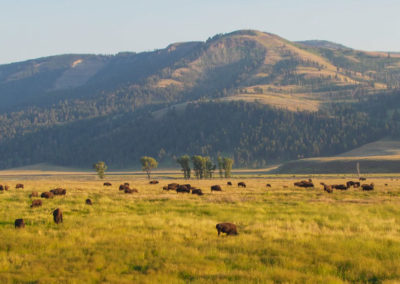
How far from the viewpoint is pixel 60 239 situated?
17.5 metres

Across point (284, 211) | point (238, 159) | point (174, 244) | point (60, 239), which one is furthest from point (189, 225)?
point (238, 159)

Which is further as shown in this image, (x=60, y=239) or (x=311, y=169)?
(x=311, y=169)

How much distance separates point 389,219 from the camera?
23.7 m

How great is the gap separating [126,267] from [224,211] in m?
12.9

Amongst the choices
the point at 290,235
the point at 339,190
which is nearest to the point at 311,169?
the point at 339,190

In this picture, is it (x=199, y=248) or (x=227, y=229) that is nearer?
(x=199, y=248)

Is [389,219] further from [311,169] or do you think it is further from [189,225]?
[311,169]

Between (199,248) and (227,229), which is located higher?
(227,229)

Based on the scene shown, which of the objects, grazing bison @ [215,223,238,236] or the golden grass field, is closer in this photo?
the golden grass field

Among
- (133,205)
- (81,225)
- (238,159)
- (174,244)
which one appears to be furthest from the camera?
(238,159)

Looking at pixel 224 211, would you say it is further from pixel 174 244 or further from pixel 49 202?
pixel 49 202

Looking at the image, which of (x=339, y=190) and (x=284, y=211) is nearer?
(x=284, y=211)

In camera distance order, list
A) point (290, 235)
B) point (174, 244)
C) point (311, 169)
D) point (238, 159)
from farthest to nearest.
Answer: point (238, 159) < point (311, 169) < point (290, 235) < point (174, 244)

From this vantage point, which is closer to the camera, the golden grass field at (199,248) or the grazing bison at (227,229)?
the golden grass field at (199,248)
